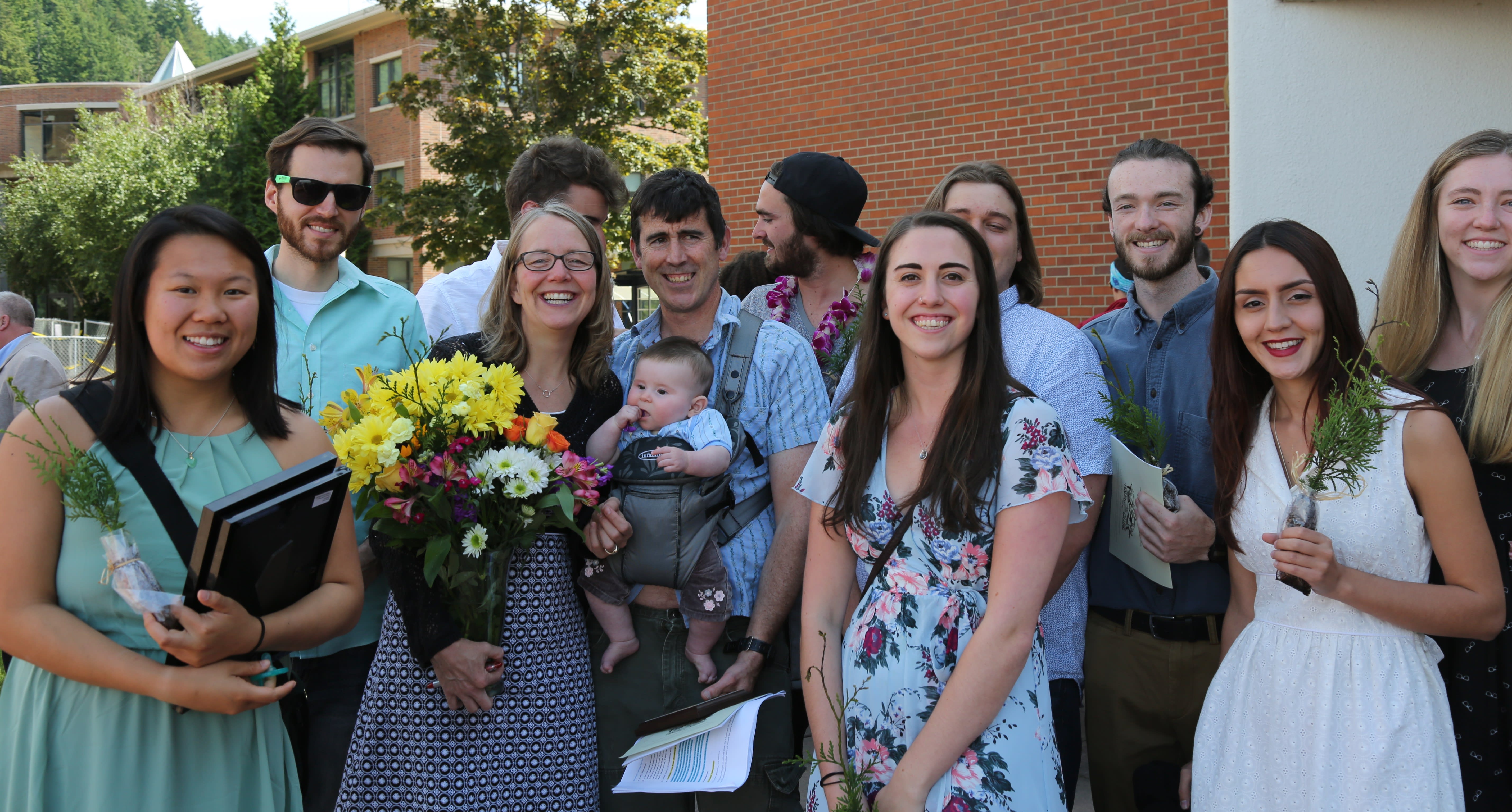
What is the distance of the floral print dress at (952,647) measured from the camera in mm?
2145

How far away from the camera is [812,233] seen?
429 cm

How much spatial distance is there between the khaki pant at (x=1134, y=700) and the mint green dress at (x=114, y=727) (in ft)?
8.03

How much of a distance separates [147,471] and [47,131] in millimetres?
57108

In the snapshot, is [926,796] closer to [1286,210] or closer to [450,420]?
[450,420]

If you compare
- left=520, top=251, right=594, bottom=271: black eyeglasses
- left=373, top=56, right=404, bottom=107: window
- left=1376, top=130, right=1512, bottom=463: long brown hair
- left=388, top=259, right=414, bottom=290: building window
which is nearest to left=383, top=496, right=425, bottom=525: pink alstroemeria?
left=520, top=251, right=594, bottom=271: black eyeglasses

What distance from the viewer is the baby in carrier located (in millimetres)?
2859

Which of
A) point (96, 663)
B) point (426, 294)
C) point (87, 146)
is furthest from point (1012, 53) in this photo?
point (87, 146)

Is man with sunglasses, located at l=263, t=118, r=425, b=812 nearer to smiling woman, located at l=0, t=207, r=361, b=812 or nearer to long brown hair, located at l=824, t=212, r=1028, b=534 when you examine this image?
smiling woman, located at l=0, t=207, r=361, b=812

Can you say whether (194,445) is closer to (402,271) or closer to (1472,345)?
(1472,345)

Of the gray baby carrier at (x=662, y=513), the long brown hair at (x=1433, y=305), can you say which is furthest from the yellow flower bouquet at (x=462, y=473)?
the long brown hair at (x=1433, y=305)

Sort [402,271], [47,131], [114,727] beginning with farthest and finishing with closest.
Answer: [47,131]
[402,271]
[114,727]

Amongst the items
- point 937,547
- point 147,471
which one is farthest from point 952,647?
point 147,471

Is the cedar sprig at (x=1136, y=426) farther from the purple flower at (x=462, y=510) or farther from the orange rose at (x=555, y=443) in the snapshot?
the purple flower at (x=462, y=510)

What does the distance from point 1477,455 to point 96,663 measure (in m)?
3.31
